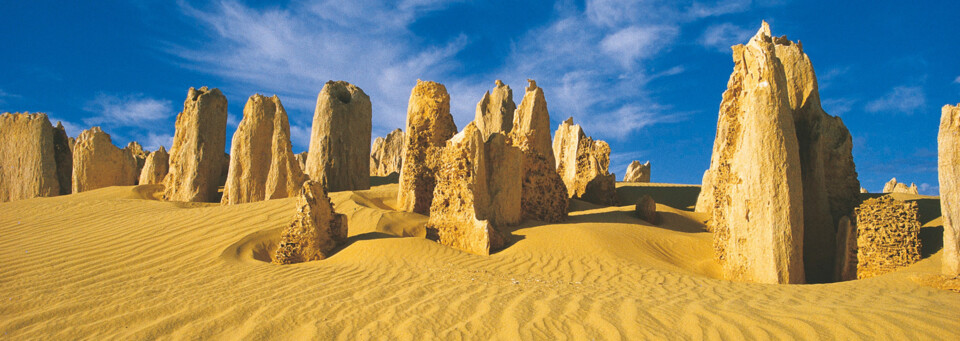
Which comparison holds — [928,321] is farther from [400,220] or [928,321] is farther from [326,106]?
[326,106]

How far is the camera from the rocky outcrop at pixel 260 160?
12094 millimetres

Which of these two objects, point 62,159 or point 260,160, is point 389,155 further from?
point 260,160

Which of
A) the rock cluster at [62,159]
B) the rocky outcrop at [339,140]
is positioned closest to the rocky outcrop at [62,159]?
the rock cluster at [62,159]

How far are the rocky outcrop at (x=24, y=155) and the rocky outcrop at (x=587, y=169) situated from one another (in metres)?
15.0

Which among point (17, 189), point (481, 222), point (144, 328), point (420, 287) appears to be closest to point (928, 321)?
point (420, 287)

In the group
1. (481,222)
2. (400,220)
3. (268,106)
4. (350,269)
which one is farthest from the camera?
(268,106)

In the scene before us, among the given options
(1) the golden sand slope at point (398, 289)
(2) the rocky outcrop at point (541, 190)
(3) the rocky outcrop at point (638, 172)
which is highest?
(3) the rocky outcrop at point (638, 172)

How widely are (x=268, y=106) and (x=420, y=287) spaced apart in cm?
914

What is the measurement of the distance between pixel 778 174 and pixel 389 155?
30.4m

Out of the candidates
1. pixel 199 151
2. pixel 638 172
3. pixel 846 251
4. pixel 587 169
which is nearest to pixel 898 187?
pixel 638 172

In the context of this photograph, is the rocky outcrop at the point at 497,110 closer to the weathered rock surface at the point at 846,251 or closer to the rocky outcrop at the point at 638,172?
the rocky outcrop at the point at 638,172

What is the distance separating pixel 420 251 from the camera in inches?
293

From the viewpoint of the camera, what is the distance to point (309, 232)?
7.46 m

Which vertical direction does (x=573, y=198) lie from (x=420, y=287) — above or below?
above
